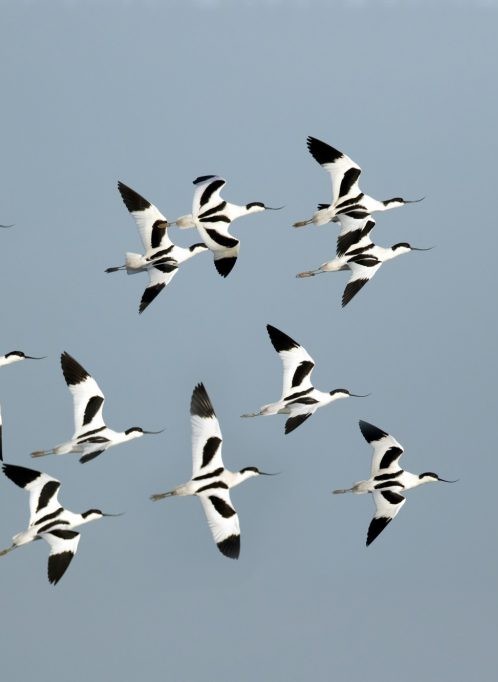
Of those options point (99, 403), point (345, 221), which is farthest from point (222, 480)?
point (345, 221)

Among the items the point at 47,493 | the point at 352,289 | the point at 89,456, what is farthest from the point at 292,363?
the point at 47,493

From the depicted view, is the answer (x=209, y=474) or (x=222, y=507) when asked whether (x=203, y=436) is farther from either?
(x=222, y=507)

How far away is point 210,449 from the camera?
42.2 meters

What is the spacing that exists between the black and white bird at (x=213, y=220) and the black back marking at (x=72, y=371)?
3697 millimetres

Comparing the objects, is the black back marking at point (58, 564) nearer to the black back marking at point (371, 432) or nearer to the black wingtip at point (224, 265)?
the black wingtip at point (224, 265)

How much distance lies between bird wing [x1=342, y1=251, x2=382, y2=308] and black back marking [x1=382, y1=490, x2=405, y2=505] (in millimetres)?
4560

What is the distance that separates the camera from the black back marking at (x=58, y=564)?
41.7m

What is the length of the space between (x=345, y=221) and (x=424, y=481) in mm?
5909

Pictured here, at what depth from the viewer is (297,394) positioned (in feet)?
149

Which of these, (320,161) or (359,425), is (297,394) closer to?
(359,425)

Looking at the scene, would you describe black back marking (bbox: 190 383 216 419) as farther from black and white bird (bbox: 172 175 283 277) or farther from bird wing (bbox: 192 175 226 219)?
bird wing (bbox: 192 175 226 219)

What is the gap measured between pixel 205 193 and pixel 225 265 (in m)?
1.65

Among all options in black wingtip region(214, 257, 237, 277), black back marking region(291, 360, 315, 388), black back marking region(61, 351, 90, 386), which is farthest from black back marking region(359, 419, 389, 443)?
black back marking region(61, 351, 90, 386)

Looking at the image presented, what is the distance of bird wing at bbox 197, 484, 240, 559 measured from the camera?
41625 millimetres
